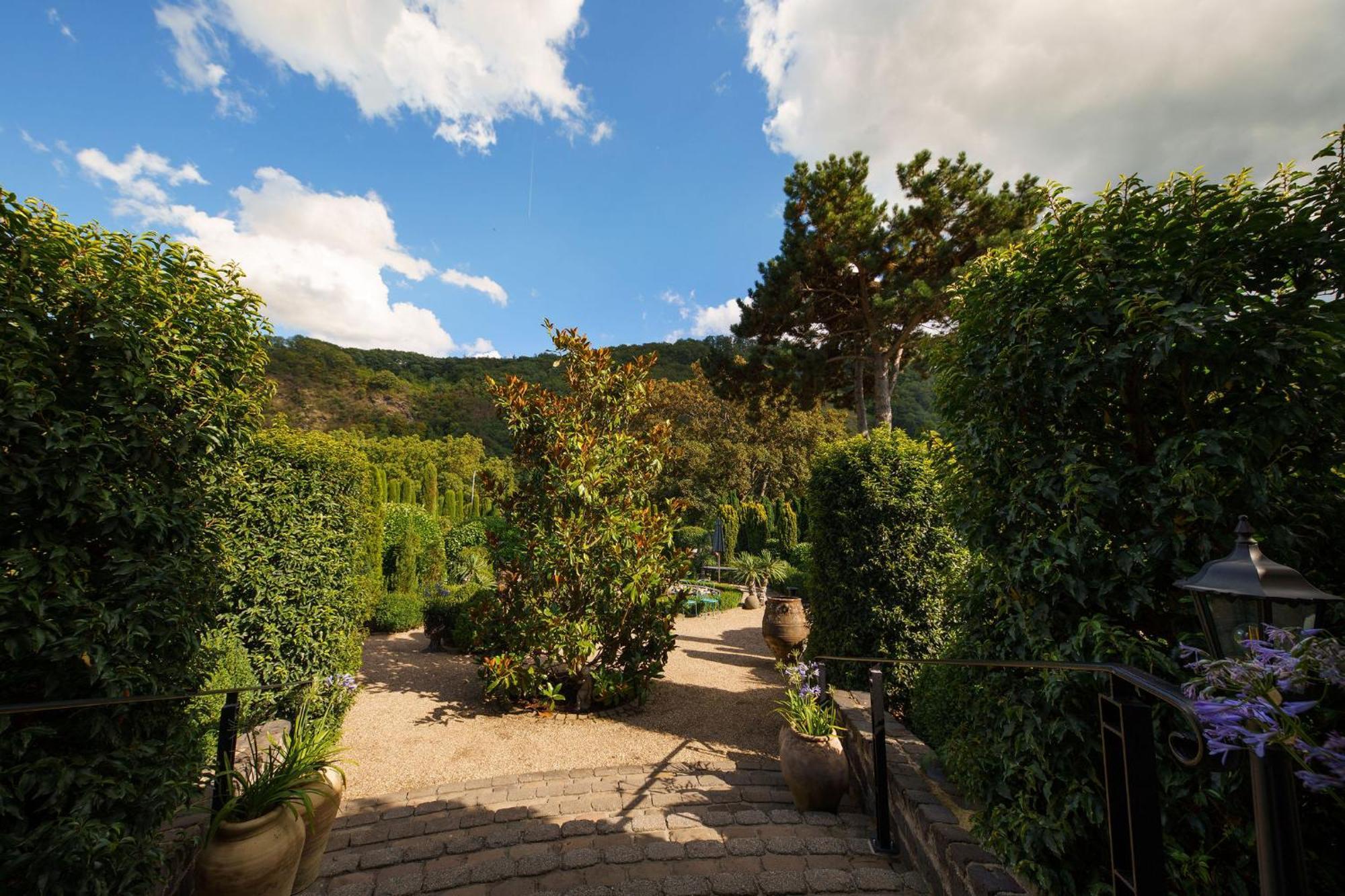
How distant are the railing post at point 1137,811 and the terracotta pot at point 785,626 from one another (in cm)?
600

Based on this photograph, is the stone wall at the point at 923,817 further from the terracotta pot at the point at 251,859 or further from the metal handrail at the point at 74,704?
the metal handrail at the point at 74,704

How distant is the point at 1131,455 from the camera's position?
2.06 meters

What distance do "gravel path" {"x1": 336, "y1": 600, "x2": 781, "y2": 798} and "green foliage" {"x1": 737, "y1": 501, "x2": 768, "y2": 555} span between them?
13089mm

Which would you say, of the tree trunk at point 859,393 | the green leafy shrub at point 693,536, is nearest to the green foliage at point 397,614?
the green leafy shrub at point 693,536

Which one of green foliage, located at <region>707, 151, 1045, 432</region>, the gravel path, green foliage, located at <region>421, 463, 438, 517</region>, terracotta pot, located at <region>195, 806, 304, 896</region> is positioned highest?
green foliage, located at <region>707, 151, 1045, 432</region>

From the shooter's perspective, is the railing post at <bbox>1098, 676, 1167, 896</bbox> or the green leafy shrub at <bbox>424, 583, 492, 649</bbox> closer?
the railing post at <bbox>1098, 676, 1167, 896</bbox>

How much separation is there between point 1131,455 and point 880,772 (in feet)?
8.24

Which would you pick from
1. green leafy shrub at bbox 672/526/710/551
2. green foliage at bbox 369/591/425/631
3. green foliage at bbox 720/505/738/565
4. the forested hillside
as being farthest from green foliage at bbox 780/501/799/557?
the forested hillside

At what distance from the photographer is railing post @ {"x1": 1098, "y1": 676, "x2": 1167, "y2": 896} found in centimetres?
140

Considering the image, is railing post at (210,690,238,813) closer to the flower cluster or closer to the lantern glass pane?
the flower cluster

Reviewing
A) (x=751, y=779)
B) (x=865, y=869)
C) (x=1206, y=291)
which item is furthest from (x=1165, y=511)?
(x=751, y=779)

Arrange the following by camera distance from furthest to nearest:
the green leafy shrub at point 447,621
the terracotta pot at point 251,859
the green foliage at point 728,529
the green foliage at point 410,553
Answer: the green foliage at point 728,529, the green foliage at point 410,553, the green leafy shrub at point 447,621, the terracotta pot at point 251,859

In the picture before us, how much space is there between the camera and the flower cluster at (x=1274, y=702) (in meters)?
1.01

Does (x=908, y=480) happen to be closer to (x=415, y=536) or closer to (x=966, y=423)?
(x=966, y=423)
